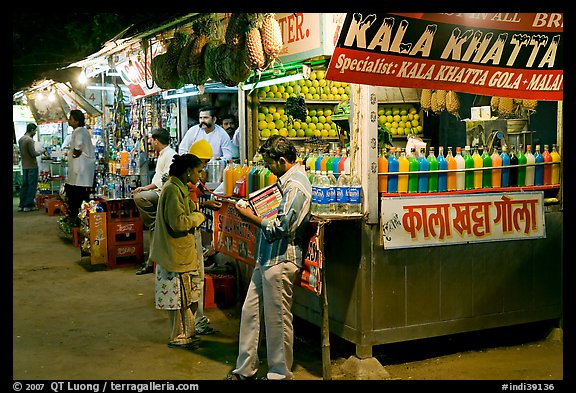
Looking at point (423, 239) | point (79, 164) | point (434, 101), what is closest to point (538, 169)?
point (423, 239)

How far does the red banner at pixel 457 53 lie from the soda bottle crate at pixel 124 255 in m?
5.96

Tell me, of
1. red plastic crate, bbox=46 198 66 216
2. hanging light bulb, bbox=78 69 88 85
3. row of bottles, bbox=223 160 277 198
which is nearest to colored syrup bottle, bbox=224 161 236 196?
row of bottles, bbox=223 160 277 198

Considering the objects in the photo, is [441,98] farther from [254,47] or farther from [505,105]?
[254,47]

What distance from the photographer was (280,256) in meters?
4.96

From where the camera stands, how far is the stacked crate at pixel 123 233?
9727 millimetres

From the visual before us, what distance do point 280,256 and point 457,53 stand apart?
7.07ft

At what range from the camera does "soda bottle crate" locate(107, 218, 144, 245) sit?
32.1 ft

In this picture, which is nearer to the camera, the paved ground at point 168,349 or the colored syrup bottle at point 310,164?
the paved ground at point 168,349

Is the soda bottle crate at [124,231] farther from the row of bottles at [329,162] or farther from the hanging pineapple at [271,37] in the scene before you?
the hanging pineapple at [271,37]

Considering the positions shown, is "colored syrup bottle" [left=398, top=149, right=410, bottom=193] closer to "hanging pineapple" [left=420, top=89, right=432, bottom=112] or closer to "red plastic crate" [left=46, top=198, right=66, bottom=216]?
"hanging pineapple" [left=420, top=89, right=432, bottom=112]

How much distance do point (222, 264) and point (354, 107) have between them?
3.74m

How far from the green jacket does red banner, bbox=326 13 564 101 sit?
185 cm

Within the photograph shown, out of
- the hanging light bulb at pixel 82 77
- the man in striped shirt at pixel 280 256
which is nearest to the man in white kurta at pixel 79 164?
the hanging light bulb at pixel 82 77

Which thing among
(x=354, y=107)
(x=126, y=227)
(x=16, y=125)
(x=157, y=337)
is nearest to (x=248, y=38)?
(x=354, y=107)
